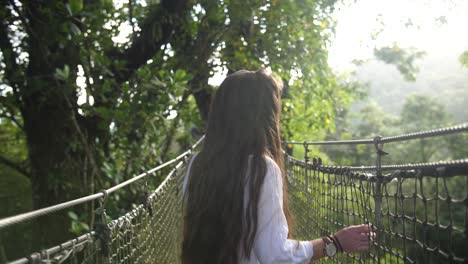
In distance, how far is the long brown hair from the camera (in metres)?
1.39

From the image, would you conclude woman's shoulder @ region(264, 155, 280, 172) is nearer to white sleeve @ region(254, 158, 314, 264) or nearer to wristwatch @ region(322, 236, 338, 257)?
white sleeve @ region(254, 158, 314, 264)

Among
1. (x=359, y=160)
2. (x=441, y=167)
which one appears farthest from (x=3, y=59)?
(x=359, y=160)

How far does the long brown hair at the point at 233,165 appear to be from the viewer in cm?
139

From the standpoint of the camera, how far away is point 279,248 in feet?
4.28

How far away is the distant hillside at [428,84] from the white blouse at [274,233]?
7692 cm

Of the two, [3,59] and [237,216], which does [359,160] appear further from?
[237,216]

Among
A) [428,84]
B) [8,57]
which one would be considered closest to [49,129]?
[8,57]

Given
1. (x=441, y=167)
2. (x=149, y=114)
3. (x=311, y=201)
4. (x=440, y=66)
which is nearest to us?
(x=441, y=167)

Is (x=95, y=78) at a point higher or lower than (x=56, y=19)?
lower

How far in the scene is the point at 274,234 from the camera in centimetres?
132

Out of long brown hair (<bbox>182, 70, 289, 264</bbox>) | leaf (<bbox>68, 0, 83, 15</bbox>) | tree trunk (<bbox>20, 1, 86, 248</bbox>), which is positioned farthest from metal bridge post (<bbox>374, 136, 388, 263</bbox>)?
tree trunk (<bbox>20, 1, 86, 248</bbox>)

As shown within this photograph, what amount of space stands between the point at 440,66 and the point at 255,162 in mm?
111182

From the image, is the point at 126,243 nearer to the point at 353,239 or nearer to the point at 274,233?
the point at 274,233

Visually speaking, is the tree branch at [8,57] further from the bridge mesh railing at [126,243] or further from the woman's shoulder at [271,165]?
the woman's shoulder at [271,165]
